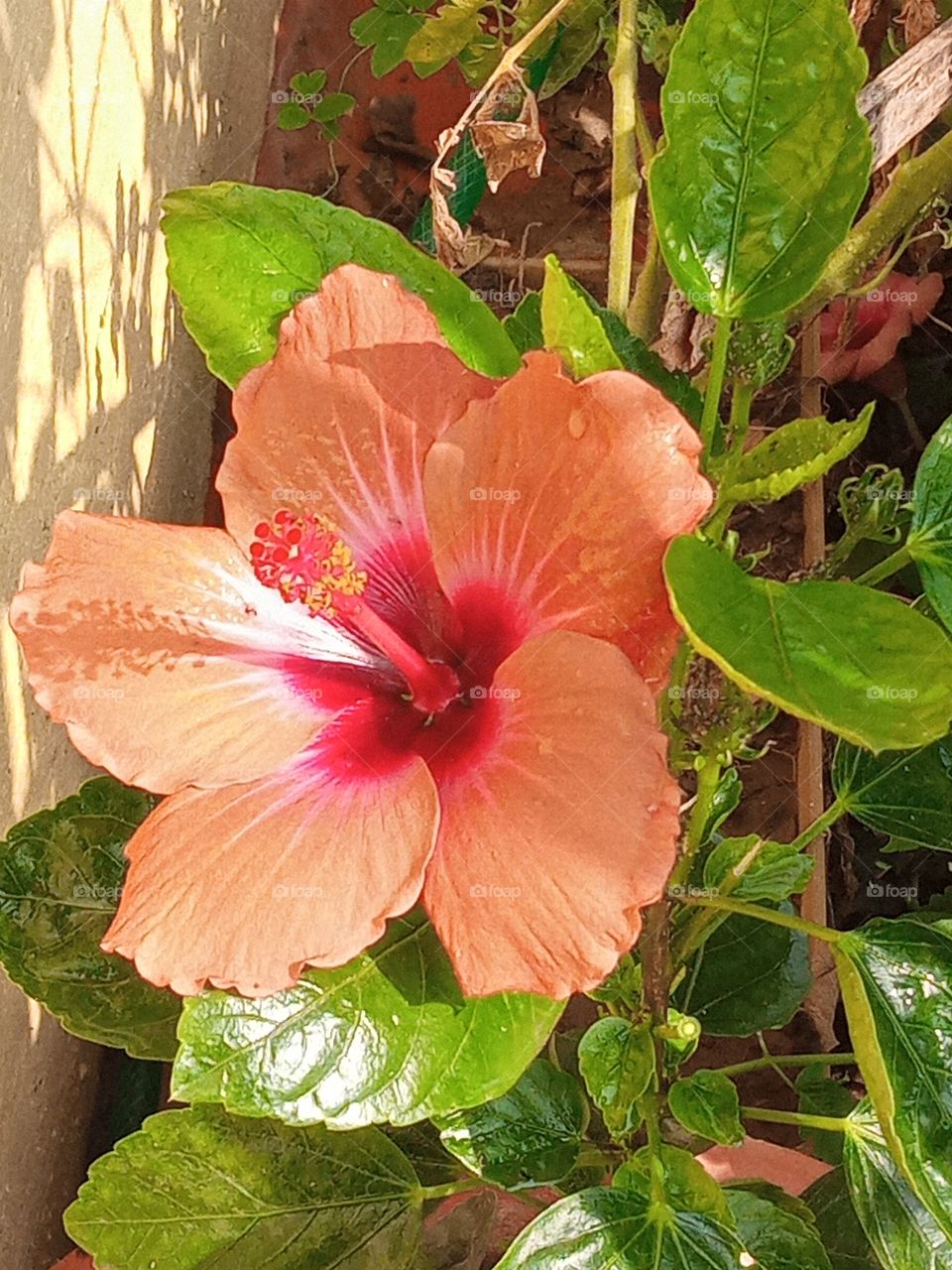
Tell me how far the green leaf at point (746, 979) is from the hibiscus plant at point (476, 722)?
113mm

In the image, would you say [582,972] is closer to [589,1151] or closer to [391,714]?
[391,714]

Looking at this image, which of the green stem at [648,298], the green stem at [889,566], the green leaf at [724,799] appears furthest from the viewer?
the green stem at [648,298]

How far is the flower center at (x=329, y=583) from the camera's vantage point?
72cm

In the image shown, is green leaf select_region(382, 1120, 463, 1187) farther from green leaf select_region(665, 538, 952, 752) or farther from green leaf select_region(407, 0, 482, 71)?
green leaf select_region(407, 0, 482, 71)

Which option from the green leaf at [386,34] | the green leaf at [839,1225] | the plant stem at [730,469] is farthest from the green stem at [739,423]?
the green leaf at [386,34]

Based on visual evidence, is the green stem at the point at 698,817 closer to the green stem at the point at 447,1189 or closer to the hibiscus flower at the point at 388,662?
the hibiscus flower at the point at 388,662

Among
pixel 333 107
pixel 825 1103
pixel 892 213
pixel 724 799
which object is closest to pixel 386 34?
pixel 333 107

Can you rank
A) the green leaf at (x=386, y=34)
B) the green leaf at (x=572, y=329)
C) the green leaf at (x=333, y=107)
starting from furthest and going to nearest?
1. the green leaf at (x=333, y=107)
2. the green leaf at (x=386, y=34)
3. the green leaf at (x=572, y=329)

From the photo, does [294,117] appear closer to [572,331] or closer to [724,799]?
[724,799]

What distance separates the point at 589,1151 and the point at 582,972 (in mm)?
443

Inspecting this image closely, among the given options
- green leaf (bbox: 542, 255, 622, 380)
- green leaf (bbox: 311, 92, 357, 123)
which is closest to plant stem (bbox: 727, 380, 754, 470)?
green leaf (bbox: 542, 255, 622, 380)

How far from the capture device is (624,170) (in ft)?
3.42

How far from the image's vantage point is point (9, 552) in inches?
43.1

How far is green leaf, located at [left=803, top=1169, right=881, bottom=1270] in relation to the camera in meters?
1.06
